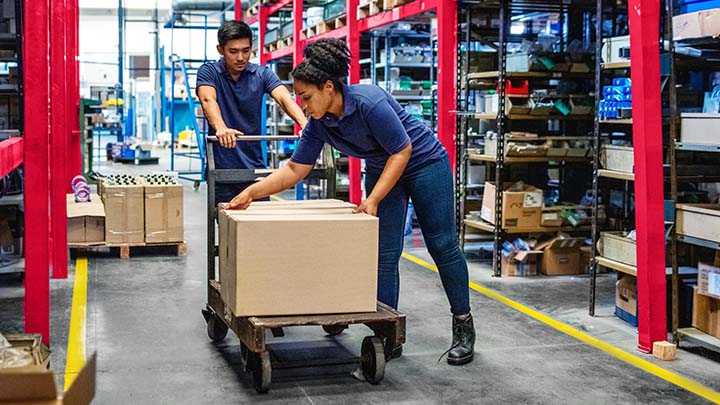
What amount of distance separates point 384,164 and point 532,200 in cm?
334

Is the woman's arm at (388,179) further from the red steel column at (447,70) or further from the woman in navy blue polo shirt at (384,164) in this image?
the red steel column at (447,70)

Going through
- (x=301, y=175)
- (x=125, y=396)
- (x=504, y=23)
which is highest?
(x=504, y=23)

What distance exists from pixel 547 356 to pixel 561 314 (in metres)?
1.19

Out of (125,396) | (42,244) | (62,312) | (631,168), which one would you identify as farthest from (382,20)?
(125,396)

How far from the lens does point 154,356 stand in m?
5.12

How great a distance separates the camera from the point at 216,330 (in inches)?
212

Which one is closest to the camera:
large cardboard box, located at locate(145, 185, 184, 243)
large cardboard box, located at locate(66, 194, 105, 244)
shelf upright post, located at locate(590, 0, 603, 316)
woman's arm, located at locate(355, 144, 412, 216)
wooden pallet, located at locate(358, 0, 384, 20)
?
woman's arm, located at locate(355, 144, 412, 216)

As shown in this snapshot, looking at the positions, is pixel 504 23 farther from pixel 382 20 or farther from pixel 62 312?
pixel 62 312

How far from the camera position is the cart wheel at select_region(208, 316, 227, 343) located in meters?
5.34

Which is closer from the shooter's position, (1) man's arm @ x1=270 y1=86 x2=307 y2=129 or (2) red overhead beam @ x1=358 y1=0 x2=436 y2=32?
(1) man's arm @ x1=270 y1=86 x2=307 y2=129

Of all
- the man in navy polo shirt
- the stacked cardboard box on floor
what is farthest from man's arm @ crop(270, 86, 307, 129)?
the stacked cardboard box on floor

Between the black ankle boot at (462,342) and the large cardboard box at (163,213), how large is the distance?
14.8ft

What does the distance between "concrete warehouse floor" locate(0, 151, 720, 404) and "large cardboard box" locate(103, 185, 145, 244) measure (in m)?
1.13

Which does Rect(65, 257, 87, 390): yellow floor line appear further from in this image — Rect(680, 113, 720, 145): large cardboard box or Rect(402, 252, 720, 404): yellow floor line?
Rect(680, 113, 720, 145): large cardboard box
